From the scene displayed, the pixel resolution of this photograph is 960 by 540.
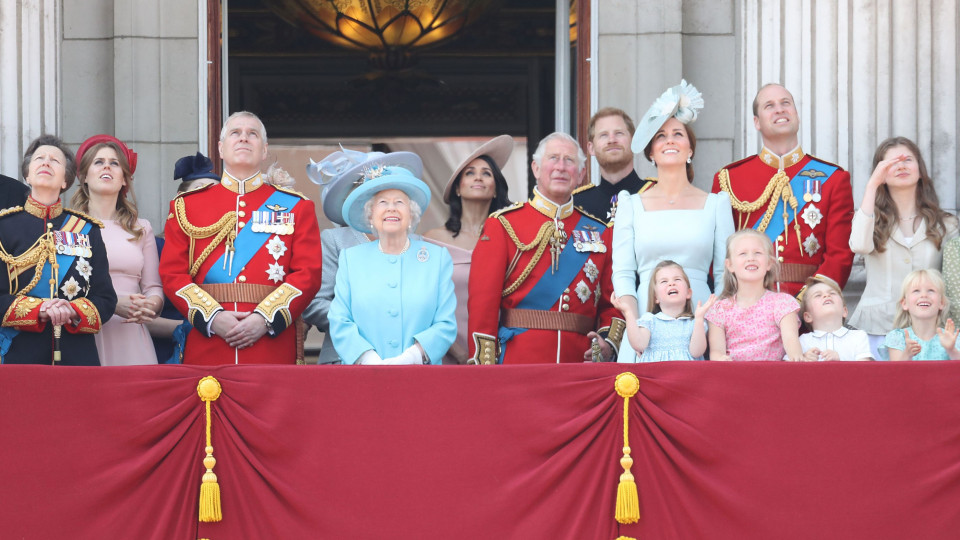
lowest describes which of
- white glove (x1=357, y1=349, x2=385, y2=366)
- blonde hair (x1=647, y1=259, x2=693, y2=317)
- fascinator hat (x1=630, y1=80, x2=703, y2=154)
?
white glove (x1=357, y1=349, x2=385, y2=366)

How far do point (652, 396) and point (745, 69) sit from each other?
3.11 meters

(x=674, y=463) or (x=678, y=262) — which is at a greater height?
(x=678, y=262)

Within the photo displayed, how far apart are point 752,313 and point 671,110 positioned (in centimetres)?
95

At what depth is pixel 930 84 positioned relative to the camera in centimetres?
758

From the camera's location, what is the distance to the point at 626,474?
503 cm

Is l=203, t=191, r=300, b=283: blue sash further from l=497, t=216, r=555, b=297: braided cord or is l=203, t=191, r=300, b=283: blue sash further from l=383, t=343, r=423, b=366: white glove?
l=497, t=216, r=555, b=297: braided cord

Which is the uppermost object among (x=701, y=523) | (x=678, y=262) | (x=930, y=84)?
(x=930, y=84)

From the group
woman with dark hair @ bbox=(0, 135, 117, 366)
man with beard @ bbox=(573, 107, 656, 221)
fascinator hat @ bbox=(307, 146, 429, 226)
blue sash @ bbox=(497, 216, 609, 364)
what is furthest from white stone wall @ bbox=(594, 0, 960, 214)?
woman with dark hair @ bbox=(0, 135, 117, 366)

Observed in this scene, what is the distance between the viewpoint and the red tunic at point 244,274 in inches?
234

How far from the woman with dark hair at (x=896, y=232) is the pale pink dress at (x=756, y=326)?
0.70 meters

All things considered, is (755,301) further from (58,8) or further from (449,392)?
(58,8)

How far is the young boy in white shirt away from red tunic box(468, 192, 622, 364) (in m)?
0.76

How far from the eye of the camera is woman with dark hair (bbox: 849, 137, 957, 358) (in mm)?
6137

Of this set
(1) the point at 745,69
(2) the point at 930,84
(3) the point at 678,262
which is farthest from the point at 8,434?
(2) the point at 930,84
